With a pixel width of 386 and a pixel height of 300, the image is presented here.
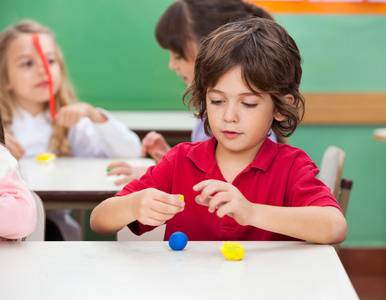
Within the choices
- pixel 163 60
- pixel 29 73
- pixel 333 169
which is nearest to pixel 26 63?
pixel 29 73

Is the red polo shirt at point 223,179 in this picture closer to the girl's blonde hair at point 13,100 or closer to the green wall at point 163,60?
the girl's blonde hair at point 13,100

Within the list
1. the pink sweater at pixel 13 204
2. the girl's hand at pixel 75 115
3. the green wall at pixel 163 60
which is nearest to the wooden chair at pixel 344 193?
the pink sweater at pixel 13 204

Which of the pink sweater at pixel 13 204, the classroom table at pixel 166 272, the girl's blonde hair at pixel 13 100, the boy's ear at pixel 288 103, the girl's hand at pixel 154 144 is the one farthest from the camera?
the girl's blonde hair at pixel 13 100

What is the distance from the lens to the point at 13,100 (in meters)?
2.87

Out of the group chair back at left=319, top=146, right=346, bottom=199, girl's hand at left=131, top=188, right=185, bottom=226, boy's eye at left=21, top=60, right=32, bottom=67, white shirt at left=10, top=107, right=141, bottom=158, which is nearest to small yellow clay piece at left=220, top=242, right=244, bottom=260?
girl's hand at left=131, top=188, right=185, bottom=226

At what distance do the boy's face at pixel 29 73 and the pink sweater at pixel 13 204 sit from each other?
164cm

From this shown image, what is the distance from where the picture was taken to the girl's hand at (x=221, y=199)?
110 cm

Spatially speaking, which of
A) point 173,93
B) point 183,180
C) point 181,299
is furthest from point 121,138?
point 181,299

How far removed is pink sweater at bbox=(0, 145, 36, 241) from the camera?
1.17m

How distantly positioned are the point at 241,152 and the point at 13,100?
5.56ft

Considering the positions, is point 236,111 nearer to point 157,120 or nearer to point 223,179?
point 223,179

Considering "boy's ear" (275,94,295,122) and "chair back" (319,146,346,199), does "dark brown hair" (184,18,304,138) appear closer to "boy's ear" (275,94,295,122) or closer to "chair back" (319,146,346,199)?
"boy's ear" (275,94,295,122)

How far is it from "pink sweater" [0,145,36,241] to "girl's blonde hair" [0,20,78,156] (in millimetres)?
1493

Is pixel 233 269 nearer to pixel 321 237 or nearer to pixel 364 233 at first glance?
pixel 321 237
